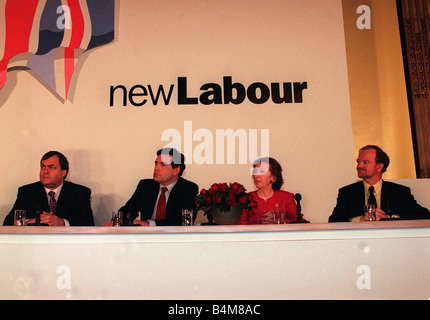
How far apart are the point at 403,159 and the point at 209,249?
338 centimetres

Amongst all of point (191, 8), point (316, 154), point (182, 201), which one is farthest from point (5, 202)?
point (316, 154)

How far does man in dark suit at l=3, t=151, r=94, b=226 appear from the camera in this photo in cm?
432

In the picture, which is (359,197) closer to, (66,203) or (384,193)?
(384,193)

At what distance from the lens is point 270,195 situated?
174 inches

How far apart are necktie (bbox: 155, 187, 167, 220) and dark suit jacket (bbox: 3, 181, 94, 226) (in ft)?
2.17

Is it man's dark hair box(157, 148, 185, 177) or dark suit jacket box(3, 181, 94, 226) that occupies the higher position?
man's dark hair box(157, 148, 185, 177)

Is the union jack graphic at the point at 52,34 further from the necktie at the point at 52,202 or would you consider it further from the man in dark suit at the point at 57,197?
the necktie at the point at 52,202

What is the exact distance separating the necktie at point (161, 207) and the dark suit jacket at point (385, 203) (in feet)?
5.60

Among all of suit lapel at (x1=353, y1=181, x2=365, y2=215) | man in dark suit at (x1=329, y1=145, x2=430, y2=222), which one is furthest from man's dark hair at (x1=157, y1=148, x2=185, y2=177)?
suit lapel at (x1=353, y1=181, x2=365, y2=215)

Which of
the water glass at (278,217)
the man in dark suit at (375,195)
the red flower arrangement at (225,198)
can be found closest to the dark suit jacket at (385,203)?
the man in dark suit at (375,195)

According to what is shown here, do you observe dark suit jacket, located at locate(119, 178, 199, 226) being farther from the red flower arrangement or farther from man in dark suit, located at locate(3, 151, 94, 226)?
the red flower arrangement

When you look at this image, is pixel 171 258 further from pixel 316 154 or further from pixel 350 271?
pixel 316 154

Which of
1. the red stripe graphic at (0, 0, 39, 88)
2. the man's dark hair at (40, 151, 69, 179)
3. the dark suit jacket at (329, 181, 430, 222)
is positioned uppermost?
the red stripe graphic at (0, 0, 39, 88)

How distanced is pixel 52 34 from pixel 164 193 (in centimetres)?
252
